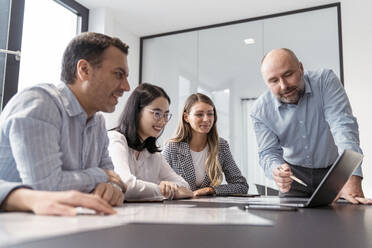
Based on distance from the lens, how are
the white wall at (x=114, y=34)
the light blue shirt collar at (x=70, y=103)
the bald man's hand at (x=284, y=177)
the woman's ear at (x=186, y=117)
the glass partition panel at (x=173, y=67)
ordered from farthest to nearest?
the glass partition panel at (x=173, y=67) < the white wall at (x=114, y=34) < the woman's ear at (x=186, y=117) < the bald man's hand at (x=284, y=177) < the light blue shirt collar at (x=70, y=103)

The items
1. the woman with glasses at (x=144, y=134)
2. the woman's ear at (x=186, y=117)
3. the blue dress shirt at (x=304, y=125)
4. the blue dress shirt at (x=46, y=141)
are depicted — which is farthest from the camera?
the woman's ear at (x=186, y=117)

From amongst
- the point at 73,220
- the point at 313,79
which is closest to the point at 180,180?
the point at 313,79

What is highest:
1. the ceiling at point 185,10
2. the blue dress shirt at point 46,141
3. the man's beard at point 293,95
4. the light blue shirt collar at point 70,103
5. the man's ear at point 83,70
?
the ceiling at point 185,10

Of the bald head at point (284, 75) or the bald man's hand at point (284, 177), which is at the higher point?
the bald head at point (284, 75)

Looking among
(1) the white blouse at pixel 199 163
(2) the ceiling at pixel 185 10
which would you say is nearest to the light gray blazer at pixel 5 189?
(1) the white blouse at pixel 199 163

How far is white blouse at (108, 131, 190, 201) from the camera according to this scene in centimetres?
130

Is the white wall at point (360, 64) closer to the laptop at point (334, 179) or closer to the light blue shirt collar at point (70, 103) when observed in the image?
the laptop at point (334, 179)

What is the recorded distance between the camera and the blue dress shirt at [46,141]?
0.88 meters

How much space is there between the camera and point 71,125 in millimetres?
1097

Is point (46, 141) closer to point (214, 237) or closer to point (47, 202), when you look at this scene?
point (47, 202)

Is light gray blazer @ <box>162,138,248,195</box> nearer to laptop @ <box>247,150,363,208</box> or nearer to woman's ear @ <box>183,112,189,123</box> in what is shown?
woman's ear @ <box>183,112,189,123</box>

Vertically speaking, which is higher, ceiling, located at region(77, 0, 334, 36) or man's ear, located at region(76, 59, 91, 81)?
ceiling, located at region(77, 0, 334, 36)

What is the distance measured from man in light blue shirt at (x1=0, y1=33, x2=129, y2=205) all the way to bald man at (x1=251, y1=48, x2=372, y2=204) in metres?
0.93

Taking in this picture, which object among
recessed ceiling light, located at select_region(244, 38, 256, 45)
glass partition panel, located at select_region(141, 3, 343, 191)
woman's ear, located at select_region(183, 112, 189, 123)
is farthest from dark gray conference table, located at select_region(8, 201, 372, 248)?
recessed ceiling light, located at select_region(244, 38, 256, 45)
